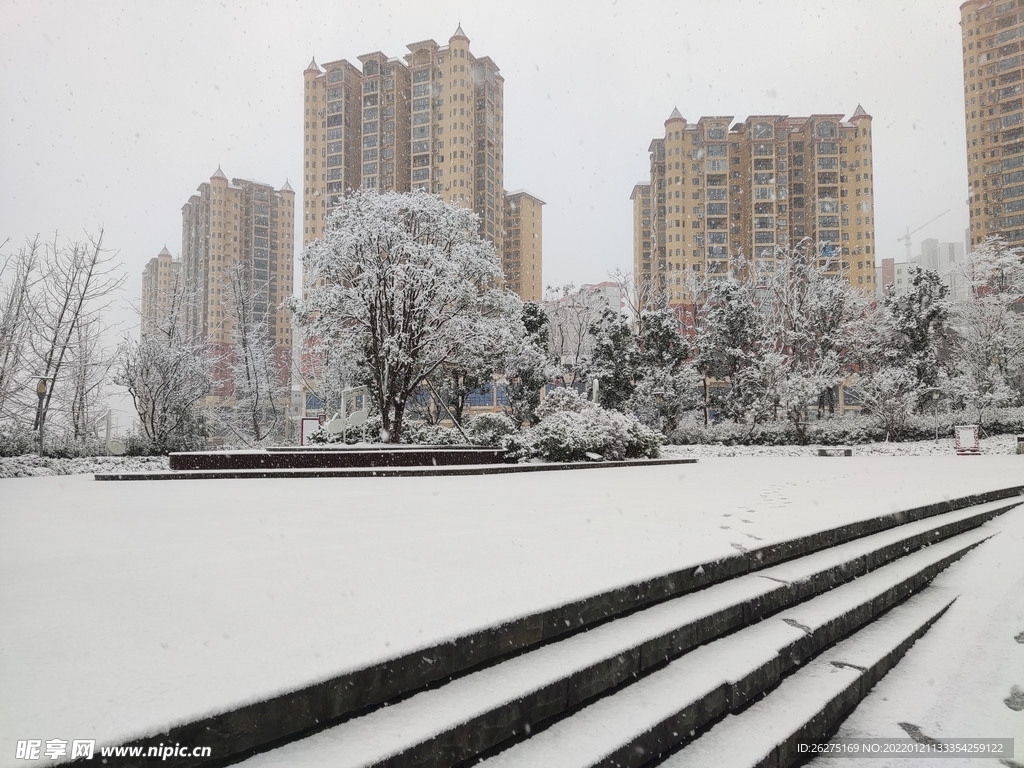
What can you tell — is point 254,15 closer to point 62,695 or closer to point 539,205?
point 62,695

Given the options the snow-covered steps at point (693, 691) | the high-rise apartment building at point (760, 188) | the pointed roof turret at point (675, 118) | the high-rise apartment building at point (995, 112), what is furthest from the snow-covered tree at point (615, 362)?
the pointed roof turret at point (675, 118)

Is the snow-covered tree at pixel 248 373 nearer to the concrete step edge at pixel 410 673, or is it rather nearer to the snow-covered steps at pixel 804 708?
the concrete step edge at pixel 410 673

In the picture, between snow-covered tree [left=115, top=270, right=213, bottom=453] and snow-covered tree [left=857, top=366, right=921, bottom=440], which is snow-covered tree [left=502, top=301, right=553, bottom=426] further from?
snow-covered tree [left=857, top=366, right=921, bottom=440]

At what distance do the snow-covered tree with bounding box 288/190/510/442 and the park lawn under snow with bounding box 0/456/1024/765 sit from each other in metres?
9.79

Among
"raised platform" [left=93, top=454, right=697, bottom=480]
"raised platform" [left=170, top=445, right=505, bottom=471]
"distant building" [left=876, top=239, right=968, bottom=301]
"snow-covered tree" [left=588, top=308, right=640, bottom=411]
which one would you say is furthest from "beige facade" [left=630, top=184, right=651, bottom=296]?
"raised platform" [left=93, top=454, right=697, bottom=480]

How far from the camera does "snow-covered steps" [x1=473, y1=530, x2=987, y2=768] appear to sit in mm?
1729

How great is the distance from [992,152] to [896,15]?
5495 centimetres

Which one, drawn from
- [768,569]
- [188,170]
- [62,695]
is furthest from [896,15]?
[188,170]

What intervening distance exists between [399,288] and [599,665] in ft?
46.8

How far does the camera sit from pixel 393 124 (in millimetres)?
50125

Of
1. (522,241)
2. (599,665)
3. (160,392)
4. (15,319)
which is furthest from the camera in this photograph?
(522,241)

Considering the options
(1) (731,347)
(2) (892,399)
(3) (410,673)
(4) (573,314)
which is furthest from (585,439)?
(4) (573,314)

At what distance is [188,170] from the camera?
1112 inches

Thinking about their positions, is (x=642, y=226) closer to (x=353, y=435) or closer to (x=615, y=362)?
(x=615, y=362)
